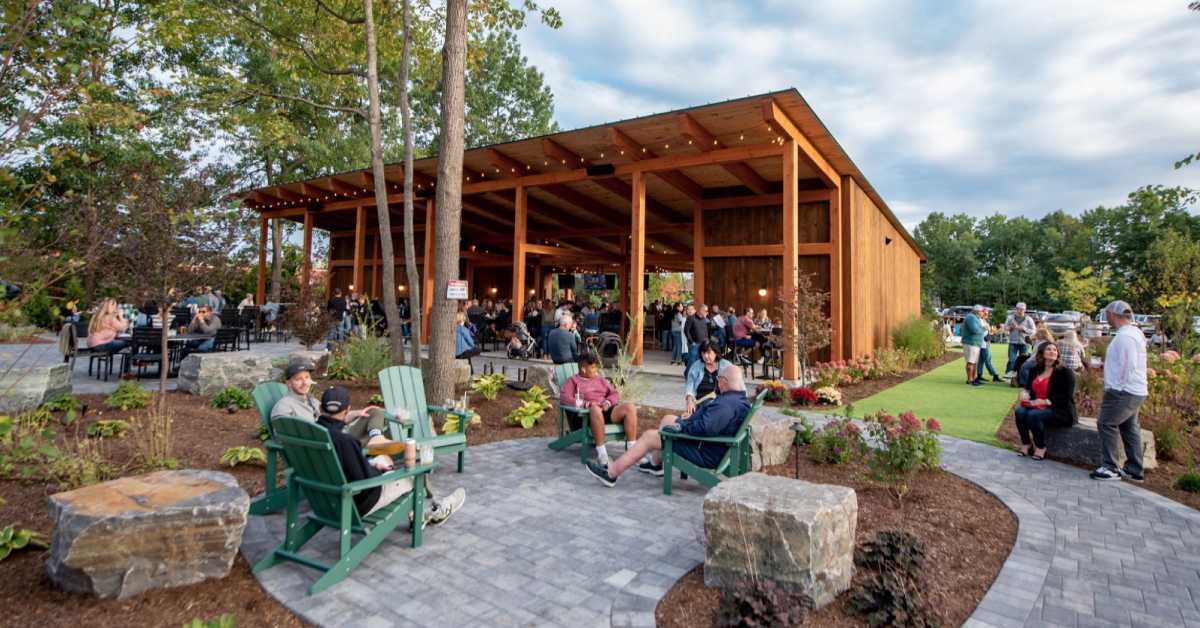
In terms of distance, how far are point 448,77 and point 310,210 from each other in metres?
13.3

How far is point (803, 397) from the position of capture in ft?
23.2

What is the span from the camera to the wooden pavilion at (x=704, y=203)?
382 inches

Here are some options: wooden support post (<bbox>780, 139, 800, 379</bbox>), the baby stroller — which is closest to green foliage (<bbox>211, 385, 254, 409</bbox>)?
the baby stroller

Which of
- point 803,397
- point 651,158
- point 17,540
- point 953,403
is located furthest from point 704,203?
point 17,540

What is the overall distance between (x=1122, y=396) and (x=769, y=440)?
273cm

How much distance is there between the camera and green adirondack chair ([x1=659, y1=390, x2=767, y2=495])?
3.84 m

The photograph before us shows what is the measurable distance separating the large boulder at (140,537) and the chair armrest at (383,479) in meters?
0.53

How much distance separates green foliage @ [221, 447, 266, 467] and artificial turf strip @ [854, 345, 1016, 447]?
6359mm

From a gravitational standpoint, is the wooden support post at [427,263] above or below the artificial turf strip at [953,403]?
above

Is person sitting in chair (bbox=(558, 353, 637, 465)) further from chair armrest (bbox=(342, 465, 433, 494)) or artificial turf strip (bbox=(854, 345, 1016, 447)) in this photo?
artificial turf strip (bbox=(854, 345, 1016, 447))

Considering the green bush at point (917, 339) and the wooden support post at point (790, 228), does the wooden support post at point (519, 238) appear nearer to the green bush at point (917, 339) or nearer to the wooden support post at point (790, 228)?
the wooden support post at point (790, 228)

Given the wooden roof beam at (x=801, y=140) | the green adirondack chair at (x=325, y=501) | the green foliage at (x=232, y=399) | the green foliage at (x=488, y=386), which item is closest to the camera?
the green adirondack chair at (x=325, y=501)

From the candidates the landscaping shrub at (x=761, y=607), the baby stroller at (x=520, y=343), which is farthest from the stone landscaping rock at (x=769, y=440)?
the baby stroller at (x=520, y=343)

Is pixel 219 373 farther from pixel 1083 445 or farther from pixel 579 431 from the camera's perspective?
pixel 1083 445
